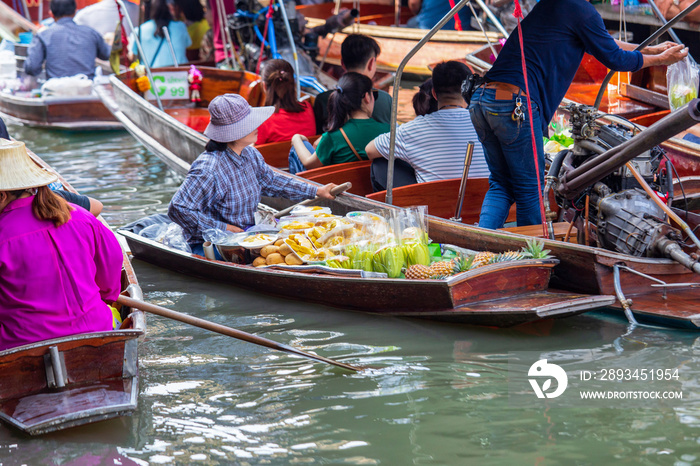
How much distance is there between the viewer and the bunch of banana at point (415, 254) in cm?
364

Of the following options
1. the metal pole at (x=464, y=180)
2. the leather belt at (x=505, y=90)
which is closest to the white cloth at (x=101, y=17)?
the metal pole at (x=464, y=180)

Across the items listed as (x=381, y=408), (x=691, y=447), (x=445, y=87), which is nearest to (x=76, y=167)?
(x=445, y=87)

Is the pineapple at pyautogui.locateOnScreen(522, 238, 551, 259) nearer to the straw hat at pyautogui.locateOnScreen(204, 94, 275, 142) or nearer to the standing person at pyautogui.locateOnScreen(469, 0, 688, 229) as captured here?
the standing person at pyautogui.locateOnScreen(469, 0, 688, 229)

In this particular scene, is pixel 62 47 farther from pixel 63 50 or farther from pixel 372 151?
pixel 372 151

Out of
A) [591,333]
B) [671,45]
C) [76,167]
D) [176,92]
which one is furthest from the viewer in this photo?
[176,92]

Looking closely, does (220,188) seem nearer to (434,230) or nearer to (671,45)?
(434,230)

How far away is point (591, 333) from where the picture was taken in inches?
133

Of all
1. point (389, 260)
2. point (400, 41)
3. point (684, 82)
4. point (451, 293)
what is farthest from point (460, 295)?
point (400, 41)

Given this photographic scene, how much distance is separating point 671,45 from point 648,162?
0.68 m

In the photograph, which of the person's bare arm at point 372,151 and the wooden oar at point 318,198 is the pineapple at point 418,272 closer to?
the wooden oar at point 318,198

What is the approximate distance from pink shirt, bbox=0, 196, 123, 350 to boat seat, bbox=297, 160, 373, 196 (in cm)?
214

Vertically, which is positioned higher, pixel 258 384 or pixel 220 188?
pixel 220 188

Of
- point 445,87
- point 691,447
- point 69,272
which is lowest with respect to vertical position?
point 691,447

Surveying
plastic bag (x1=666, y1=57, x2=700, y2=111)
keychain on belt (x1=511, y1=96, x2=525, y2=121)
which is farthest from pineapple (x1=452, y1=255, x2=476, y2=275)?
plastic bag (x1=666, y1=57, x2=700, y2=111)
